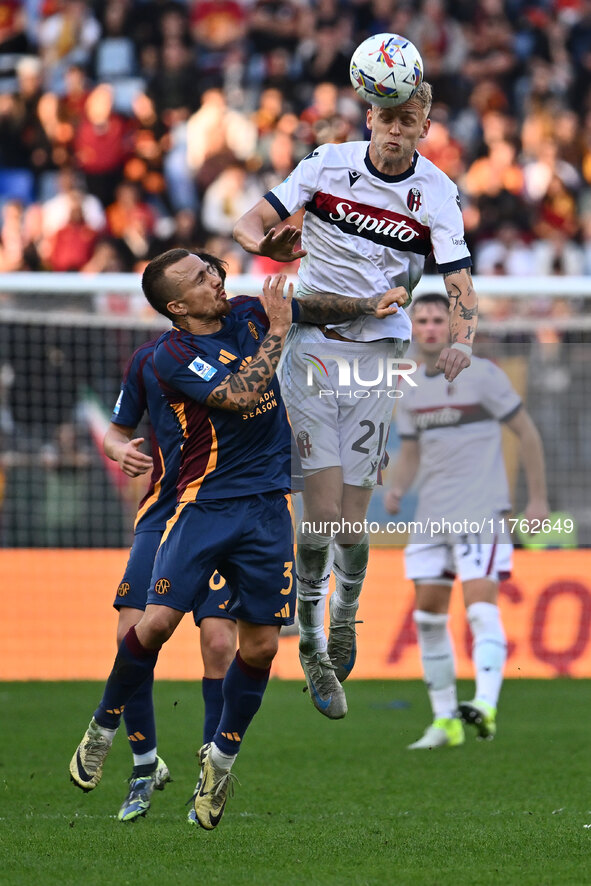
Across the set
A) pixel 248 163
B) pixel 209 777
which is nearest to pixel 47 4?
pixel 248 163

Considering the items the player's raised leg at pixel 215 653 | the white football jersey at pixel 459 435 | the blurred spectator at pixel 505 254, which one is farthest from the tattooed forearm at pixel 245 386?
the blurred spectator at pixel 505 254

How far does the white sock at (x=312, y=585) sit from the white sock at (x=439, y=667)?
249 cm

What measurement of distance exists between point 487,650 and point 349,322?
3.43 m

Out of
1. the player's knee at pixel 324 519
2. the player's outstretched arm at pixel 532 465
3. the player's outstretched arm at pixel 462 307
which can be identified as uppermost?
the player's outstretched arm at pixel 462 307

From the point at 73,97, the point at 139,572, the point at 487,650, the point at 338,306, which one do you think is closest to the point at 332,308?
the point at 338,306

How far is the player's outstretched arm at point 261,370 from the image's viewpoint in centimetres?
508

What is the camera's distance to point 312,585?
593 cm

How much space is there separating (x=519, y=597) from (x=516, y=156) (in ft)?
20.6

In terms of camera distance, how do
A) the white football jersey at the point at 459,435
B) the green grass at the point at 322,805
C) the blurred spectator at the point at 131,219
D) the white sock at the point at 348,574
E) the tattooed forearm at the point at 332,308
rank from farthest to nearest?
the blurred spectator at the point at 131,219 → the white football jersey at the point at 459,435 → the white sock at the point at 348,574 → the tattooed forearm at the point at 332,308 → the green grass at the point at 322,805

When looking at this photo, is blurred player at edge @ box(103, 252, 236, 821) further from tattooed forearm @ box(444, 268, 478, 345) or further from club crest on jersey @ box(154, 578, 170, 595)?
tattooed forearm @ box(444, 268, 478, 345)

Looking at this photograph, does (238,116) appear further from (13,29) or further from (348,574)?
(348,574)

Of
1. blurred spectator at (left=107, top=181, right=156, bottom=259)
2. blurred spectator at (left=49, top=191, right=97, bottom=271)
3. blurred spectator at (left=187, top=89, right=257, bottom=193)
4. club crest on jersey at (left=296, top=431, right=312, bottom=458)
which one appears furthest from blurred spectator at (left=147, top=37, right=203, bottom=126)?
club crest on jersey at (left=296, top=431, right=312, bottom=458)

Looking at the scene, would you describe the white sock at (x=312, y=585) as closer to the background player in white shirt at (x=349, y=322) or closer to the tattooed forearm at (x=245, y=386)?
the background player in white shirt at (x=349, y=322)

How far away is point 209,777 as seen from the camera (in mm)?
5285
